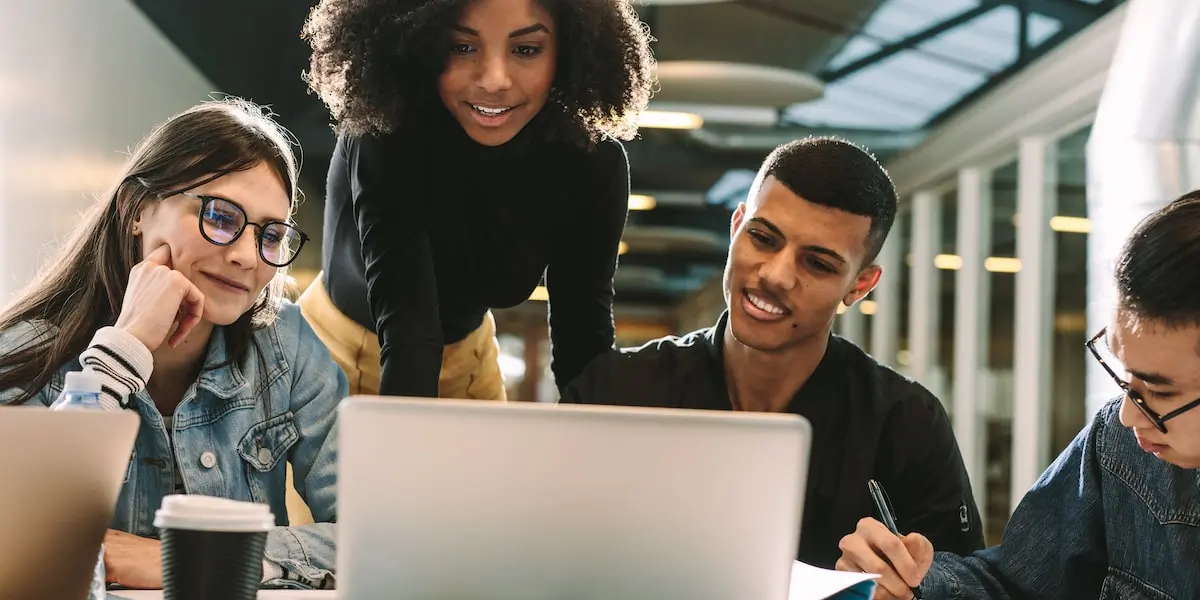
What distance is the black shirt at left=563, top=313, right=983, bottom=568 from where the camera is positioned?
1957 millimetres

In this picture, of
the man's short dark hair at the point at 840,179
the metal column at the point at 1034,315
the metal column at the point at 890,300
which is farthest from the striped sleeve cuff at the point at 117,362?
the metal column at the point at 890,300

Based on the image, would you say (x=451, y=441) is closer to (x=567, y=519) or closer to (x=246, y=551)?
(x=567, y=519)

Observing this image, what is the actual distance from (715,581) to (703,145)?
6.91 meters

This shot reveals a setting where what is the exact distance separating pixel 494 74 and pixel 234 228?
501 millimetres

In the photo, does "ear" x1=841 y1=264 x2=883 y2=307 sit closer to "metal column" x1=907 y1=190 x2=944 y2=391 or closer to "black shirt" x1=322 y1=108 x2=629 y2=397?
"black shirt" x1=322 y1=108 x2=629 y2=397

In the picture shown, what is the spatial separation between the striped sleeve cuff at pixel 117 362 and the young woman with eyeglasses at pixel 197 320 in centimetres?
12

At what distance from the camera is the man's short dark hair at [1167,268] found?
143 cm

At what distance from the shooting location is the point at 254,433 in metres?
1.85

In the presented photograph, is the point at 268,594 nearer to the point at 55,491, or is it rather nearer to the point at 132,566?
the point at 132,566

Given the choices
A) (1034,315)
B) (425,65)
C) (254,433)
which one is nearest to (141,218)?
(254,433)

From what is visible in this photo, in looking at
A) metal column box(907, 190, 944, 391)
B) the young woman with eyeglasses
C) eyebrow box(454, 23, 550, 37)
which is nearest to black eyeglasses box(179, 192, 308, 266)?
the young woman with eyeglasses

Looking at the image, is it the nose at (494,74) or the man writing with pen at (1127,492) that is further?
the nose at (494,74)

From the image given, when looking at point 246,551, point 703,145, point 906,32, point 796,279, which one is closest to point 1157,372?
point 796,279

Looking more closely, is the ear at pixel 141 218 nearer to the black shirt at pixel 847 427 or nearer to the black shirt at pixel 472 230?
the black shirt at pixel 472 230
